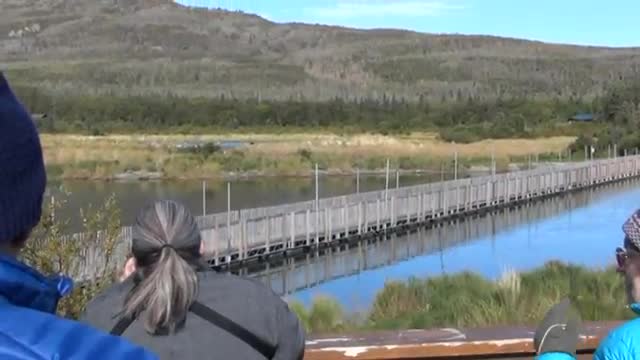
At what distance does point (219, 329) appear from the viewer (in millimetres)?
2668

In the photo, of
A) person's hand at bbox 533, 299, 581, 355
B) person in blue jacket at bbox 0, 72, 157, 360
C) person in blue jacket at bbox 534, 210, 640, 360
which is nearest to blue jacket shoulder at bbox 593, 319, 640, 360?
person in blue jacket at bbox 534, 210, 640, 360

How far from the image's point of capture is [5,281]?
4.06ft

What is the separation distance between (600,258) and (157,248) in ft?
66.5

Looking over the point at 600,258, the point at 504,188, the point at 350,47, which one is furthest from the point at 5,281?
the point at 350,47

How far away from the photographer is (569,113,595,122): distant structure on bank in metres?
80.6

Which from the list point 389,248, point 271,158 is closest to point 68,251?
point 389,248

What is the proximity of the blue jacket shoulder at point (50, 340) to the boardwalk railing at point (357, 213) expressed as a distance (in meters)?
7.24

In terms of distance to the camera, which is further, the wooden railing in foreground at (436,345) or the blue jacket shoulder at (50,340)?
the wooden railing in foreground at (436,345)

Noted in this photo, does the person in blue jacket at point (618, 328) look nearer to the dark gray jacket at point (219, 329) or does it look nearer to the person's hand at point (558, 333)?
the person's hand at point (558, 333)

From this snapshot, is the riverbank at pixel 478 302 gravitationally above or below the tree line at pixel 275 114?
above

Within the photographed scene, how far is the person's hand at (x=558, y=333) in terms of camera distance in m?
2.73

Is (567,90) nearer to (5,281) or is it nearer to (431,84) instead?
(431,84)

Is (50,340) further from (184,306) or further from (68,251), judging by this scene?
(68,251)

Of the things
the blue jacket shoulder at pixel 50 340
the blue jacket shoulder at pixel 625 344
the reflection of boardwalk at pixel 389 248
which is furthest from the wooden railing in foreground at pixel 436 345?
the reflection of boardwalk at pixel 389 248
